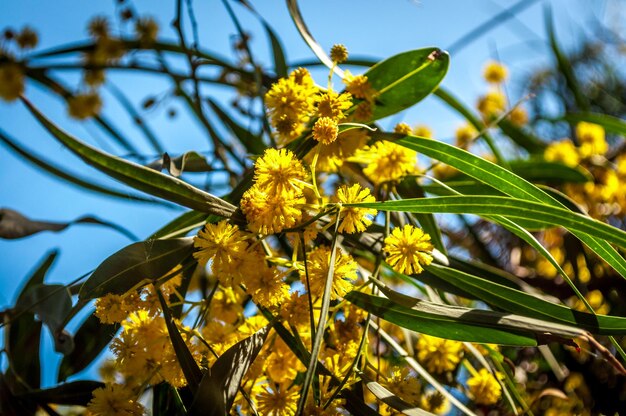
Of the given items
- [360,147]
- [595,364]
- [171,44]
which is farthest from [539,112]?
[360,147]

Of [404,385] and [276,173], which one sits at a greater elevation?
[276,173]

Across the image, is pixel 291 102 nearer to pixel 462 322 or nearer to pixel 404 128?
pixel 404 128

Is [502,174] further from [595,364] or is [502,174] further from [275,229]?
[595,364]

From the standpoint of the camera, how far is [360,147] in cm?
91

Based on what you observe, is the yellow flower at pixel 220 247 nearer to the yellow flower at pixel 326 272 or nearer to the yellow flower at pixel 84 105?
the yellow flower at pixel 326 272

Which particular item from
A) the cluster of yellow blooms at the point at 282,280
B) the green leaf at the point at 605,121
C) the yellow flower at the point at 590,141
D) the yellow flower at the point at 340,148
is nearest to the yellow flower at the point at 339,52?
the cluster of yellow blooms at the point at 282,280

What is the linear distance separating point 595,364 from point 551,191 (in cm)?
56

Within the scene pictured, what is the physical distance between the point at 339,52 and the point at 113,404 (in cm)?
57

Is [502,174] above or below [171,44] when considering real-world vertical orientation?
below

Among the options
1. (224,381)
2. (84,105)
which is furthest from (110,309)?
(84,105)

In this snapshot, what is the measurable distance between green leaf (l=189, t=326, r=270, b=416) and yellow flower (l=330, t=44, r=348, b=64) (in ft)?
1.44

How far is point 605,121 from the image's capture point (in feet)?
4.33

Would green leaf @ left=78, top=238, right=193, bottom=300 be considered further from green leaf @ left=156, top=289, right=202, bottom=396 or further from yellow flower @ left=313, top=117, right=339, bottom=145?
yellow flower @ left=313, top=117, right=339, bottom=145

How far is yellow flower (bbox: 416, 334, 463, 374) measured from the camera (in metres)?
1.02
